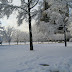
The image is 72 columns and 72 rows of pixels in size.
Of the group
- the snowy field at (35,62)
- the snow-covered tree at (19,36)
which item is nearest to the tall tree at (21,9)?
the snowy field at (35,62)

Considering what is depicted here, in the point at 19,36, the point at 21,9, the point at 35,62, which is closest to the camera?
the point at 35,62

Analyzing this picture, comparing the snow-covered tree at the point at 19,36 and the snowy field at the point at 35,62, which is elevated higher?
the snow-covered tree at the point at 19,36

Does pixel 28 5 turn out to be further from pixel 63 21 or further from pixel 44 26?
pixel 63 21

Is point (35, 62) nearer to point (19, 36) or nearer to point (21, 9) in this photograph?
point (21, 9)

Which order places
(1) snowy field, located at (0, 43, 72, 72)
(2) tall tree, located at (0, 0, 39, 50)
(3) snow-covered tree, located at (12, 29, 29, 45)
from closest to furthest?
(1) snowy field, located at (0, 43, 72, 72) < (2) tall tree, located at (0, 0, 39, 50) < (3) snow-covered tree, located at (12, 29, 29, 45)

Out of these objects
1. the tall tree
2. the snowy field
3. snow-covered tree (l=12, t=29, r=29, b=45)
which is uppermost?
the tall tree

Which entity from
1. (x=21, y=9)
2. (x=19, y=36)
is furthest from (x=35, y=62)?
(x=19, y=36)

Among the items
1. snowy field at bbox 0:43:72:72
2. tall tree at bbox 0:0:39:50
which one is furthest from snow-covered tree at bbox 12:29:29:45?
snowy field at bbox 0:43:72:72

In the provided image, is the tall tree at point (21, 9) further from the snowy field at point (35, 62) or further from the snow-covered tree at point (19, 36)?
the snow-covered tree at point (19, 36)

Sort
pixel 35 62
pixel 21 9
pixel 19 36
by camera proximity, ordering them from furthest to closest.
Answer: pixel 19 36
pixel 21 9
pixel 35 62

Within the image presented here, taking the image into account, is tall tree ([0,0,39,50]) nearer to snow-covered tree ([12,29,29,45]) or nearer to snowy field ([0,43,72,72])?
snowy field ([0,43,72,72])

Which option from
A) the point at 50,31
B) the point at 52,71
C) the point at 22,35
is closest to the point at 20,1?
the point at 50,31

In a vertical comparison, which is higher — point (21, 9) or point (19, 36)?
point (21, 9)

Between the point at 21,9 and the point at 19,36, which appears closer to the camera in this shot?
the point at 21,9
